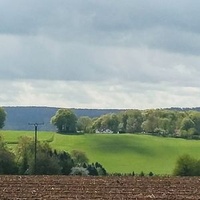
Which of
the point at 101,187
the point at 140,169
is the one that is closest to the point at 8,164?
the point at 140,169

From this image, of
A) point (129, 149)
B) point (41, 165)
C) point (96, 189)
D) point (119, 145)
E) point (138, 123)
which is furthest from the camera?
point (138, 123)

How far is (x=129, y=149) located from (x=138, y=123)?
4004 cm

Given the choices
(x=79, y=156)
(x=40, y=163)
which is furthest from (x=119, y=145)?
(x=40, y=163)

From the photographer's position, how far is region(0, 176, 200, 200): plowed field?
3559 centimetres

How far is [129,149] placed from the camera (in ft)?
362

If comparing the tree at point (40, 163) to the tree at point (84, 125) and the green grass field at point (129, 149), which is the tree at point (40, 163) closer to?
the green grass field at point (129, 149)

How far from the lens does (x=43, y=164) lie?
2832 inches

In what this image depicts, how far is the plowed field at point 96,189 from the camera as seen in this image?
117 ft

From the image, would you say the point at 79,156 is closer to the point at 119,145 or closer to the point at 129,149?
the point at 129,149

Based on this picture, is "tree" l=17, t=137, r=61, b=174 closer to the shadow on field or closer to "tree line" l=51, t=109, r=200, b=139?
the shadow on field

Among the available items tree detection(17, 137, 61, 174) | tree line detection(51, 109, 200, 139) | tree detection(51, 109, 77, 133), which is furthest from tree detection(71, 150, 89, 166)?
tree detection(51, 109, 77, 133)

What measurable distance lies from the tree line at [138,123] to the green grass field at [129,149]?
986cm

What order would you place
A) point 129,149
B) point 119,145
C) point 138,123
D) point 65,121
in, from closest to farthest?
point 129,149
point 119,145
point 65,121
point 138,123

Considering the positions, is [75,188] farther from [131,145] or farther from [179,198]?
[131,145]
